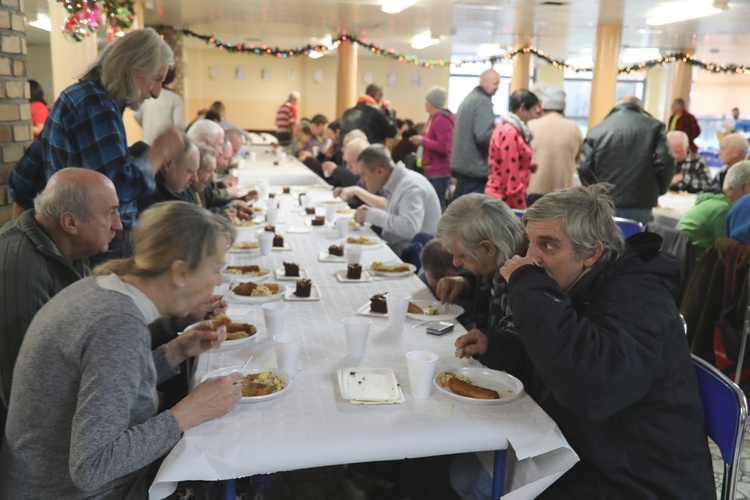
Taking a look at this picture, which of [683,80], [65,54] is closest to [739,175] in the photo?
[65,54]

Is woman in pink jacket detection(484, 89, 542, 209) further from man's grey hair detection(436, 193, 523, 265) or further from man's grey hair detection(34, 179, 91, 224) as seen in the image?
man's grey hair detection(34, 179, 91, 224)

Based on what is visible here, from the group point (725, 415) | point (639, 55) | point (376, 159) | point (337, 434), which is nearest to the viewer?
point (337, 434)

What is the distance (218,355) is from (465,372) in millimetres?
735

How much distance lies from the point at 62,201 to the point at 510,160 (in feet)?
13.0

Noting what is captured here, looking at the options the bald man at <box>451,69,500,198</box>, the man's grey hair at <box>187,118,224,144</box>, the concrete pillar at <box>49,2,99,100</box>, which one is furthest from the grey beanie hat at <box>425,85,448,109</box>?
the concrete pillar at <box>49,2,99,100</box>

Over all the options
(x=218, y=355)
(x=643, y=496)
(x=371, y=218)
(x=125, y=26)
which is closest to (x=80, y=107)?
(x=218, y=355)

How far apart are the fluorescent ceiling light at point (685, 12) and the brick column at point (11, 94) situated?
22.9ft

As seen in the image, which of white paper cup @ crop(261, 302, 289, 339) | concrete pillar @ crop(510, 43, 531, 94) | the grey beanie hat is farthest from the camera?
concrete pillar @ crop(510, 43, 531, 94)

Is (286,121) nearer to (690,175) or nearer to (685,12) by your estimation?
(685,12)

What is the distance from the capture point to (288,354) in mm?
1769

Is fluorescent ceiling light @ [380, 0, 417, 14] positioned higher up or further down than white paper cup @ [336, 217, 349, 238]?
higher up

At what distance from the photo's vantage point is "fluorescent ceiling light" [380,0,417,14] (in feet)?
25.9

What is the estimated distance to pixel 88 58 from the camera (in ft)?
21.4

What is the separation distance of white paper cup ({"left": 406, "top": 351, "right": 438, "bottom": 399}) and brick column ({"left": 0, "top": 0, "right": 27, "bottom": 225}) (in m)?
2.06
